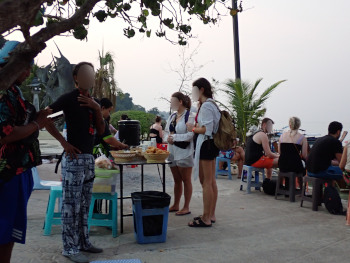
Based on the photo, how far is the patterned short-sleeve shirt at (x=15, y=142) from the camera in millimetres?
2785

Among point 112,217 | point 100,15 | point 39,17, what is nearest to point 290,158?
point 112,217

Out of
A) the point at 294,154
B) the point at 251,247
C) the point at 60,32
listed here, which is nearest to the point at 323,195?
the point at 294,154

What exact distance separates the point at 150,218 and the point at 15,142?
2.45 meters

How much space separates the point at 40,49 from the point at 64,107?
9.20 ft

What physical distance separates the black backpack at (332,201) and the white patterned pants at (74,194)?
14.0 feet

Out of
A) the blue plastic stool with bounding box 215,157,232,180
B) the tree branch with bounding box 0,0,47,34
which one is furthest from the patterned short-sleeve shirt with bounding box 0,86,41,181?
the blue plastic stool with bounding box 215,157,232,180

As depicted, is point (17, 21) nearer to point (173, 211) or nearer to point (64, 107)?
point (64, 107)

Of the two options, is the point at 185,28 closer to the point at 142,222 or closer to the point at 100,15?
the point at 100,15

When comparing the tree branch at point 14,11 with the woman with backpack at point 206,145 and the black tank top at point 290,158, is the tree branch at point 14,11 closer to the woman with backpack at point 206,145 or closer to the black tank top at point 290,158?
the woman with backpack at point 206,145

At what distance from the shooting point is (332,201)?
261 inches

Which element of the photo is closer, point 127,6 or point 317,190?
point 127,6

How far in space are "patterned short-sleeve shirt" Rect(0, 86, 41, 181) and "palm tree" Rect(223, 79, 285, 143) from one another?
10.9 meters

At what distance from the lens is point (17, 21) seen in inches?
45.6

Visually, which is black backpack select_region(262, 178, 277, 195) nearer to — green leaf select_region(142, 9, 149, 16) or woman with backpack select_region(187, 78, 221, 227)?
woman with backpack select_region(187, 78, 221, 227)
